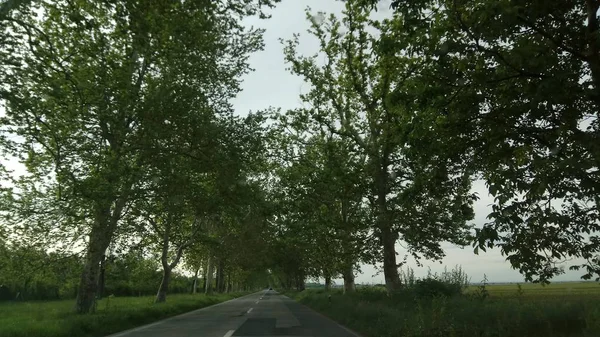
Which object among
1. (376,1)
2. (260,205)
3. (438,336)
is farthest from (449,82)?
(260,205)

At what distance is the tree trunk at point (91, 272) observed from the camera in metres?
17.9

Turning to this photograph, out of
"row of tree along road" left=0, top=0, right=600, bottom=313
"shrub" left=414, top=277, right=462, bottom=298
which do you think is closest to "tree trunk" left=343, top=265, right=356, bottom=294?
"row of tree along road" left=0, top=0, right=600, bottom=313

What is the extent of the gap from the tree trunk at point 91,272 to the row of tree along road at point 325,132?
9cm

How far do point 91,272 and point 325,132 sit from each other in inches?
496

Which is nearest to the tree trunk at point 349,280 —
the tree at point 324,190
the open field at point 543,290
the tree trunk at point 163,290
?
the tree at point 324,190

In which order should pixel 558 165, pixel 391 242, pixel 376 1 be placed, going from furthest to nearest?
pixel 391 242
pixel 376 1
pixel 558 165

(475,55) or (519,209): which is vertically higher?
(475,55)

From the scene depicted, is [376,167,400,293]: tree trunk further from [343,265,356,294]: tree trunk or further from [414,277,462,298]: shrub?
[343,265,356,294]: tree trunk

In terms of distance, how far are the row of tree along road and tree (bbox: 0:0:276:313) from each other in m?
0.08

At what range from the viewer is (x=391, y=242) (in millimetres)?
19281

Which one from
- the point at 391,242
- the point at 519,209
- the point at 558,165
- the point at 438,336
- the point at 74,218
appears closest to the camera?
the point at 558,165

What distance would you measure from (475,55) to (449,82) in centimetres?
64

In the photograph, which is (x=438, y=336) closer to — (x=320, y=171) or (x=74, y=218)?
(x=320, y=171)

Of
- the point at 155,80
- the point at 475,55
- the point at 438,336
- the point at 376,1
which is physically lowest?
the point at 438,336
